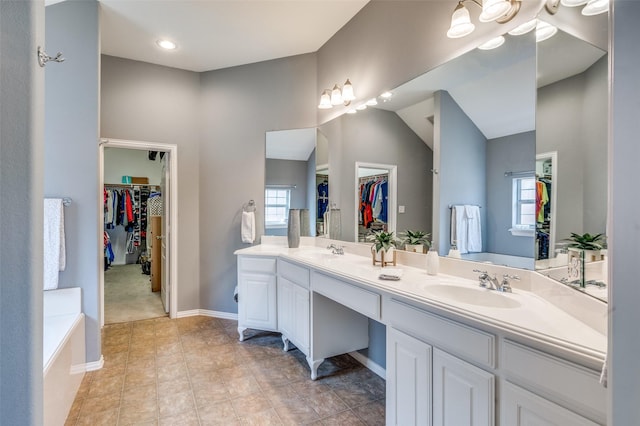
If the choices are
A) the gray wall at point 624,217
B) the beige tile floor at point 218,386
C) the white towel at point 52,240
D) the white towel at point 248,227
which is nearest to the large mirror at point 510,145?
the gray wall at point 624,217

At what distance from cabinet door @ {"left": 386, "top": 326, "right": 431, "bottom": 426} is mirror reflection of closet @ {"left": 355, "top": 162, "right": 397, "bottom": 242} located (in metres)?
0.96

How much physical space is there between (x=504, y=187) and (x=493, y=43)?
2.44ft

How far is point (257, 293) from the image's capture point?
2.91 m

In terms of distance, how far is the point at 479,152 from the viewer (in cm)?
171

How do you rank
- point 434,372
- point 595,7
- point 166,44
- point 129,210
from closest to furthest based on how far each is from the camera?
1. point 595,7
2. point 434,372
3. point 166,44
4. point 129,210

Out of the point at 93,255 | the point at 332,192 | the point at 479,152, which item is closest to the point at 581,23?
the point at 479,152

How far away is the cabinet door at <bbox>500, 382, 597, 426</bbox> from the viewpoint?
908mm

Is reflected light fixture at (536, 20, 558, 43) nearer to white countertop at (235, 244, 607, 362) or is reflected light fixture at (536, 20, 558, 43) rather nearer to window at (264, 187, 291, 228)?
white countertop at (235, 244, 607, 362)

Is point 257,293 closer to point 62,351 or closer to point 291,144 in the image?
point 62,351

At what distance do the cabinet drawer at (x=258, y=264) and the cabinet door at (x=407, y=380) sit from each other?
1493 millimetres

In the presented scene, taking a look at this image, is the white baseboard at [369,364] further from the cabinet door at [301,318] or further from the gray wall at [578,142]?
the gray wall at [578,142]

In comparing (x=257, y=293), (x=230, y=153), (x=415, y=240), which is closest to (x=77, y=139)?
(x=230, y=153)

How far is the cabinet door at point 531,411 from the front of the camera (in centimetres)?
91

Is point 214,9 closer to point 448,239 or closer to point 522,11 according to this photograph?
point 522,11
